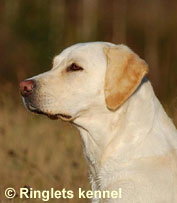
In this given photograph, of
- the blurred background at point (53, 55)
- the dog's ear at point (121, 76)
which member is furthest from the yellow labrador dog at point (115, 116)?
the blurred background at point (53, 55)

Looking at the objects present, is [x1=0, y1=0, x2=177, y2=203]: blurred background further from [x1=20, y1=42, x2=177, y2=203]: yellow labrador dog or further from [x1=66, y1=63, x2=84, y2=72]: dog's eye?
[x1=66, y1=63, x2=84, y2=72]: dog's eye

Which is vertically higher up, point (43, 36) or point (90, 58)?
point (90, 58)

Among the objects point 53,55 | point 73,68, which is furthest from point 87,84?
point 53,55

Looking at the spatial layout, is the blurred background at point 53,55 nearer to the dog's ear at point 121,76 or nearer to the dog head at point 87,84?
the dog head at point 87,84

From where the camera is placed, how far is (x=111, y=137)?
15.6 feet

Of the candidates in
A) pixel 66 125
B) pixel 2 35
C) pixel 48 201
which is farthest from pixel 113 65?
pixel 2 35

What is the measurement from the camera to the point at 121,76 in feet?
15.6

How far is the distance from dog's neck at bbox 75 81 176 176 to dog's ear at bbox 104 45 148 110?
0.09 metres

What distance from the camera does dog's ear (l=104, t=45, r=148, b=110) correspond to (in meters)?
4.69

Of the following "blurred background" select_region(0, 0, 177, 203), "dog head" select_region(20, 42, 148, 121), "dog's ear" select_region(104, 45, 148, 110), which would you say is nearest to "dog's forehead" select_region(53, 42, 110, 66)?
"dog head" select_region(20, 42, 148, 121)

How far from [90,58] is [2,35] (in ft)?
30.8

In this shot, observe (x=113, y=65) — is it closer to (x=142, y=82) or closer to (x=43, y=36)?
(x=142, y=82)

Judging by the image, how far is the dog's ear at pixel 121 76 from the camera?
469 centimetres

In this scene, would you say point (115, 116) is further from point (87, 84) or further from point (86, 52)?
point (86, 52)
